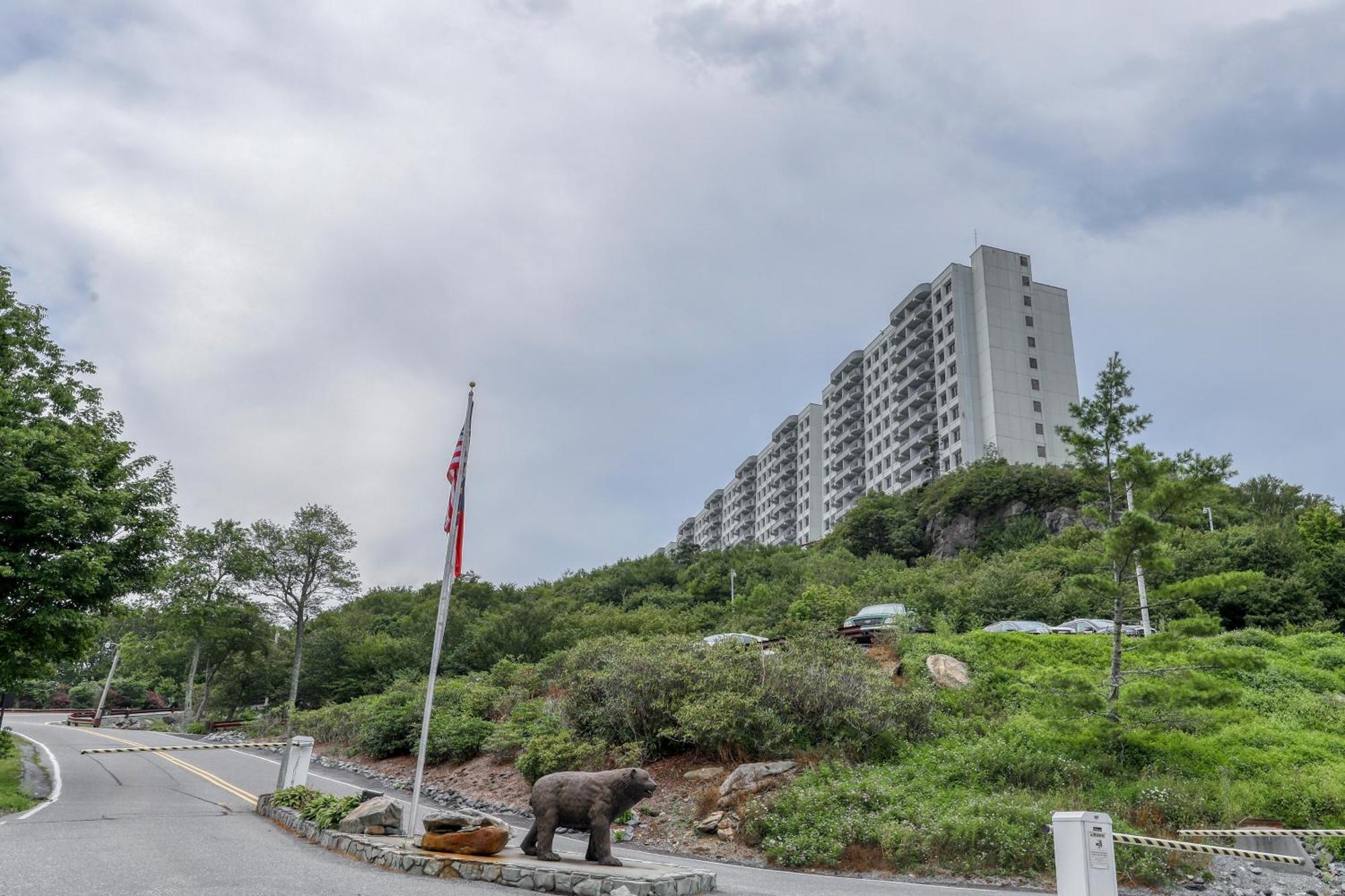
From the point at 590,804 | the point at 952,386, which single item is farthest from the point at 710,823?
the point at 952,386

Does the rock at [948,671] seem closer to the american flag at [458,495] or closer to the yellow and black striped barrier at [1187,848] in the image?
the yellow and black striped barrier at [1187,848]

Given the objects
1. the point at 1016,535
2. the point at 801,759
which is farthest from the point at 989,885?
the point at 1016,535

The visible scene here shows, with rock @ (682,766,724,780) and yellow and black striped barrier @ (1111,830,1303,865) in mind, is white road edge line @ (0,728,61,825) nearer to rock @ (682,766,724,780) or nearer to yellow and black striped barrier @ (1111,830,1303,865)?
rock @ (682,766,724,780)

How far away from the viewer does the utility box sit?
6984mm

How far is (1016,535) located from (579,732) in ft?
135

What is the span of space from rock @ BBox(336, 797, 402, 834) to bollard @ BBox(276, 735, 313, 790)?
4361 mm

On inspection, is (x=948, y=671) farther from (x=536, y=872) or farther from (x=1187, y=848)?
(x=536, y=872)

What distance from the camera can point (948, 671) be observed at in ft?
63.7

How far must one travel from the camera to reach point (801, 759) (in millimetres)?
14312

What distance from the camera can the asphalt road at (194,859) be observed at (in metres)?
7.83

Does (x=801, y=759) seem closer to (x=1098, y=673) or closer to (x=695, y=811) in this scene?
(x=695, y=811)

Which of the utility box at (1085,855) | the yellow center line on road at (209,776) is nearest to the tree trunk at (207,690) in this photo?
the yellow center line on road at (209,776)

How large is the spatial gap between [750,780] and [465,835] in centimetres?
558

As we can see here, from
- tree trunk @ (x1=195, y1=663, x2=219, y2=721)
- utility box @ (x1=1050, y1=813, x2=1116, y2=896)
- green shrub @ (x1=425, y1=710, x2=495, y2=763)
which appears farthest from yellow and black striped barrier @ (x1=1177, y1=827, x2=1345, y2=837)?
tree trunk @ (x1=195, y1=663, x2=219, y2=721)
